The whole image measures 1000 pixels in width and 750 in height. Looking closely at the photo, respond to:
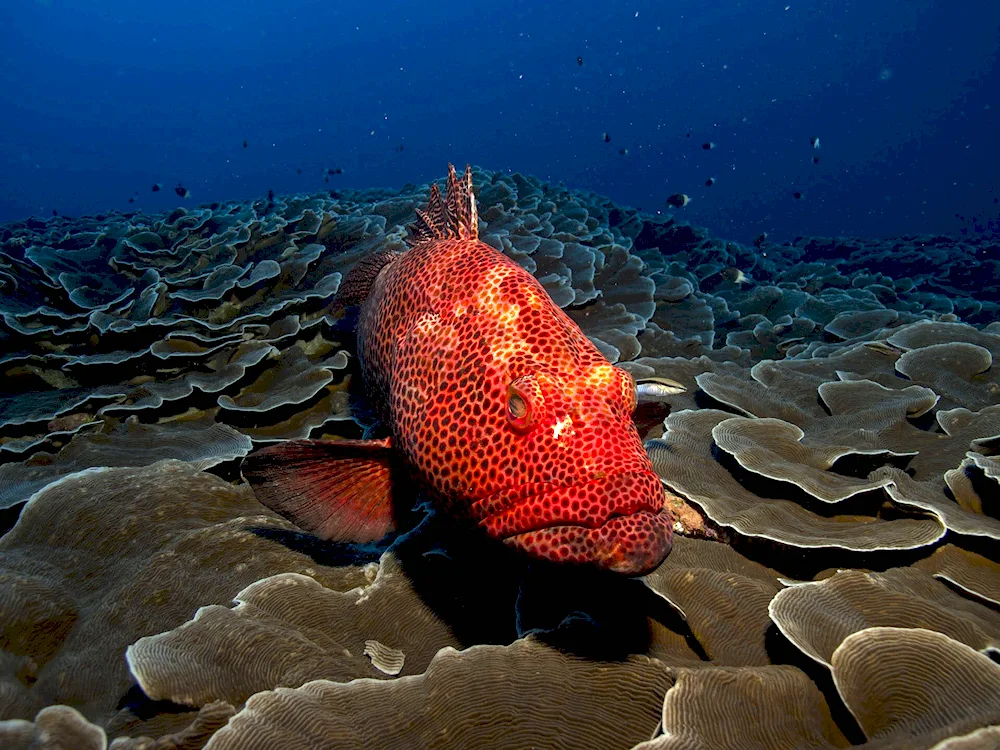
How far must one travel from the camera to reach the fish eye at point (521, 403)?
77.1 inches

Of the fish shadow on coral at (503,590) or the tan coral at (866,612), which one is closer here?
the tan coral at (866,612)

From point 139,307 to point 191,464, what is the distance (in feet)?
8.83

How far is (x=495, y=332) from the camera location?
92.4 inches

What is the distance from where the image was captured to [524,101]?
161 meters

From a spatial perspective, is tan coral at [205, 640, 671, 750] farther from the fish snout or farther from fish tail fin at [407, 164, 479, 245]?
fish tail fin at [407, 164, 479, 245]

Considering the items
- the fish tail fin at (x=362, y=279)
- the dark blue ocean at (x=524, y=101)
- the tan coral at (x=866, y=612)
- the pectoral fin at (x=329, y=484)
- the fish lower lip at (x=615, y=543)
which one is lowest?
the tan coral at (x=866, y=612)

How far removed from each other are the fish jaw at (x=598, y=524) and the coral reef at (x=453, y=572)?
0.38 ft

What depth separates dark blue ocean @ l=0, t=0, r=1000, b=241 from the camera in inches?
4350

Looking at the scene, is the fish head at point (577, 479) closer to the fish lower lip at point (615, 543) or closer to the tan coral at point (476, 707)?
the fish lower lip at point (615, 543)

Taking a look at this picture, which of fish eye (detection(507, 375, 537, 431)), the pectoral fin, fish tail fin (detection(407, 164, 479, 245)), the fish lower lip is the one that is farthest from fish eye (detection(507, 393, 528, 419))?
fish tail fin (detection(407, 164, 479, 245))

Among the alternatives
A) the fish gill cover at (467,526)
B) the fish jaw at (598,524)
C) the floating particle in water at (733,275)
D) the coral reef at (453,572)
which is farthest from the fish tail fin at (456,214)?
the floating particle in water at (733,275)

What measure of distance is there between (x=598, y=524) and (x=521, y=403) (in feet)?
1.82

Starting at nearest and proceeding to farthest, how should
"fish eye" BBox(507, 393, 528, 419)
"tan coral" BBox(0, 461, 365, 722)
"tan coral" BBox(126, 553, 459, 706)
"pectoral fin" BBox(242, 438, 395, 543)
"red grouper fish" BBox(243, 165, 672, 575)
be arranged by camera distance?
"red grouper fish" BBox(243, 165, 672, 575)
"tan coral" BBox(126, 553, 459, 706)
"fish eye" BBox(507, 393, 528, 419)
"tan coral" BBox(0, 461, 365, 722)
"pectoral fin" BBox(242, 438, 395, 543)

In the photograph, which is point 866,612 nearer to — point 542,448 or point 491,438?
point 542,448
